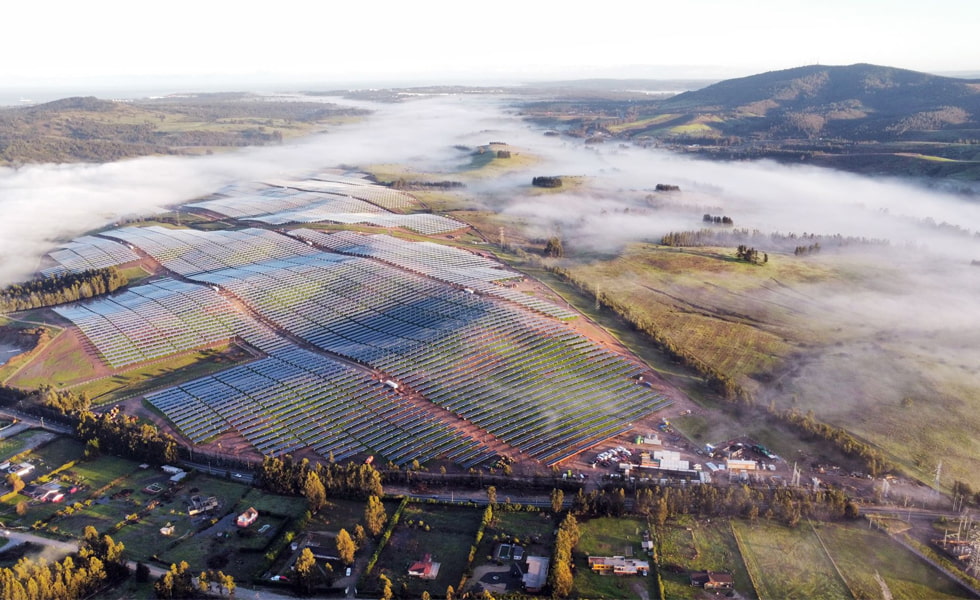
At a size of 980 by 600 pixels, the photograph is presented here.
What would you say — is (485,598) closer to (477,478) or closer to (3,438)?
(477,478)

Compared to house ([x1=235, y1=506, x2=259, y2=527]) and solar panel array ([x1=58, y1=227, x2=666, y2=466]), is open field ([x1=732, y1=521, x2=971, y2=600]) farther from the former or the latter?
house ([x1=235, y1=506, x2=259, y2=527])

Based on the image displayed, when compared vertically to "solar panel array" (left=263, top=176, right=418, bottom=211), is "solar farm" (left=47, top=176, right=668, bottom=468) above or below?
below

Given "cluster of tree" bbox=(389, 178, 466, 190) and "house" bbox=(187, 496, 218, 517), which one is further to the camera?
"cluster of tree" bbox=(389, 178, 466, 190)

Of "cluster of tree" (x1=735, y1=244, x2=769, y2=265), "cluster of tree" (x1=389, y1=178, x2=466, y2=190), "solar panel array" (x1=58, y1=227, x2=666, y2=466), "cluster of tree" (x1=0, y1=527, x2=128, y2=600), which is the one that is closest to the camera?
"cluster of tree" (x1=0, y1=527, x2=128, y2=600)

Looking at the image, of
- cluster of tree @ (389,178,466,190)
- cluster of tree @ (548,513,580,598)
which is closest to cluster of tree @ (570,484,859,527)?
cluster of tree @ (548,513,580,598)

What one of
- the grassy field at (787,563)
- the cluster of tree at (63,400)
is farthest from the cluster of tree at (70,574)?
the grassy field at (787,563)

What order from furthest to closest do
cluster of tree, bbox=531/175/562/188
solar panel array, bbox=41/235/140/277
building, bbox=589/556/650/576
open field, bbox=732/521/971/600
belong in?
1. cluster of tree, bbox=531/175/562/188
2. solar panel array, bbox=41/235/140/277
3. building, bbox=589/556/650/576
4. open field, bbox=732/521/971/600
